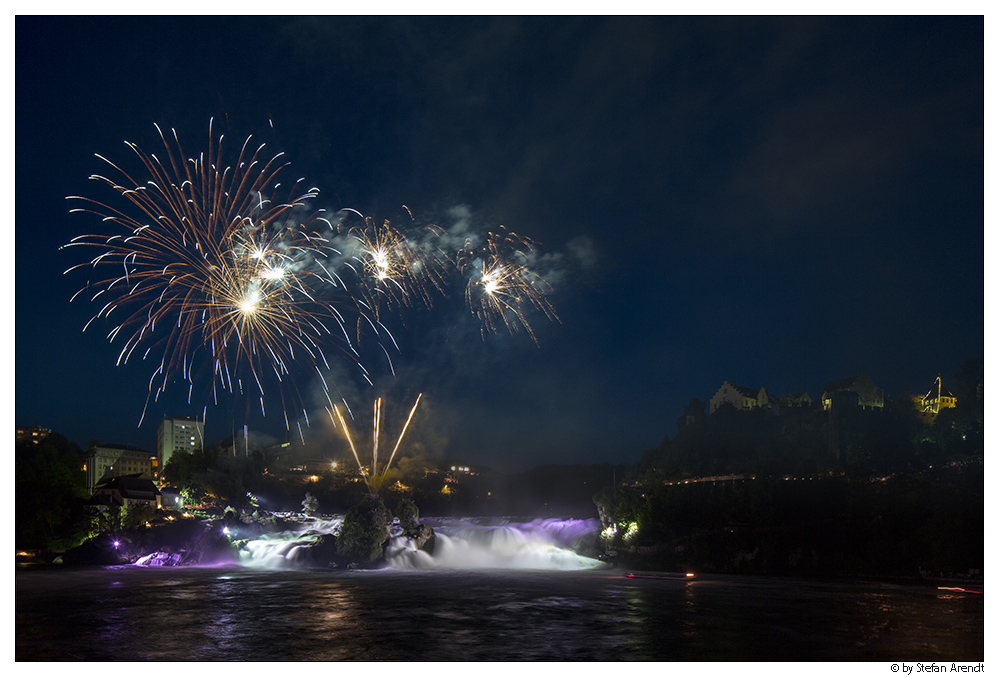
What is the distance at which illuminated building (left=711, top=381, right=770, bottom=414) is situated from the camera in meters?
82.7

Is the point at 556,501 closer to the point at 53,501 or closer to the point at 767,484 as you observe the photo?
the point at 767,484

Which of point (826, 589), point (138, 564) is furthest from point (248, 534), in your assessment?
point (826, 589)

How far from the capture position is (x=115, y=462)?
434 ft

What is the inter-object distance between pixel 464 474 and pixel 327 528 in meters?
48.8

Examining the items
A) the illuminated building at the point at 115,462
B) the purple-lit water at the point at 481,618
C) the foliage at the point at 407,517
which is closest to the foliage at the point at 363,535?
the foliage at the point at 407,517

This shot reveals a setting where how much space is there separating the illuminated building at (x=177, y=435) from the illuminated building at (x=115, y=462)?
11.0 ft

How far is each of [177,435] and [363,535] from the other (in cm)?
11237

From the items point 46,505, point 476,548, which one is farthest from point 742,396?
point 46,505

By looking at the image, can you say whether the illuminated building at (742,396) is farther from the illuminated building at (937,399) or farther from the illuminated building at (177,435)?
the illuminated building at (177,435)

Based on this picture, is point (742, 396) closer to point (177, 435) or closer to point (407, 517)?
point (407, 517)

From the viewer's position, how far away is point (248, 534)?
46.9 meters

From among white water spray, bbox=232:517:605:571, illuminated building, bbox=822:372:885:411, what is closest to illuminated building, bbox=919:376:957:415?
illuminated building, bbox=822:372:885:411

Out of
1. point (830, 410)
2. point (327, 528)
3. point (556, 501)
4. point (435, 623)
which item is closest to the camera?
point (435, 623)

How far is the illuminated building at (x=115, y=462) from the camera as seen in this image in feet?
414
